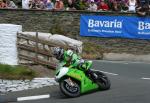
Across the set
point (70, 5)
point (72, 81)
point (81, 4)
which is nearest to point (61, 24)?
point (70, 5)

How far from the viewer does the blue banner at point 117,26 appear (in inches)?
1081

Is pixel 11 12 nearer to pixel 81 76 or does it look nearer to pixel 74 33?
pixel 74 33

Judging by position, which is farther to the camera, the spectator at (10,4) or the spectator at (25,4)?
the spectator at (10,4)

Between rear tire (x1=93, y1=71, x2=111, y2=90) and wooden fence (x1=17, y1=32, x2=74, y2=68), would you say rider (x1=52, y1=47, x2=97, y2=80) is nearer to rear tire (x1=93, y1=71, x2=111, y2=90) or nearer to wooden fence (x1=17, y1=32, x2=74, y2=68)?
rear tire (x1=93, y1=71, x2=111, y2=90)

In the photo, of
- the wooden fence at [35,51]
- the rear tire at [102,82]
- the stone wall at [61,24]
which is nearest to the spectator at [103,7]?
the stone wall at [61,24]

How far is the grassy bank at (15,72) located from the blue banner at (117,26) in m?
12.2

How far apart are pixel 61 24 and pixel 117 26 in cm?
351

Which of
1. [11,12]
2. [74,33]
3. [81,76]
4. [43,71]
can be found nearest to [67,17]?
[74,33]

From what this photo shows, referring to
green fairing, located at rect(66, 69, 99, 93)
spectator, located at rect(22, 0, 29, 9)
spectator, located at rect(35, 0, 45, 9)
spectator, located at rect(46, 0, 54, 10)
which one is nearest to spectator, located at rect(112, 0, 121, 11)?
spectator, located at rect(46, 0, 54, 10)

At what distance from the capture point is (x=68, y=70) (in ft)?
47.5

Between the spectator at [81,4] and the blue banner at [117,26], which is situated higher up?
the spectator at [81,4]

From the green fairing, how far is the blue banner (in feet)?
42.3

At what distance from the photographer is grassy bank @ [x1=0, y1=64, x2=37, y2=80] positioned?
51.7 ft

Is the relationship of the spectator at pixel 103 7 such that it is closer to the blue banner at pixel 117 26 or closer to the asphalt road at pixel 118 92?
the blue banner at pixel 117 26
